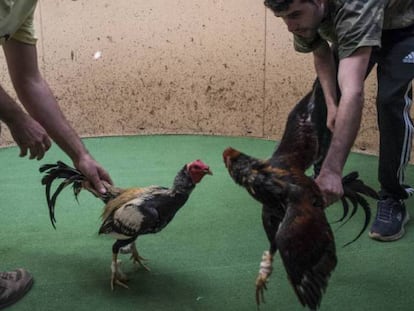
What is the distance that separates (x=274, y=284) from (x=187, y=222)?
0.84 meters

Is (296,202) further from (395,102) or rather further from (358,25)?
(395,102)

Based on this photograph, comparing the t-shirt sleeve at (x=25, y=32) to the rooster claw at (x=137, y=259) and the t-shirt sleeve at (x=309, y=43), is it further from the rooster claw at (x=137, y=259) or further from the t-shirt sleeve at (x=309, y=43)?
the t-shirt sleeve at (x=309, y=43)

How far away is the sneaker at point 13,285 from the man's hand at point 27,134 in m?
0.67

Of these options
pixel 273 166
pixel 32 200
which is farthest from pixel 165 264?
pixel 32 200

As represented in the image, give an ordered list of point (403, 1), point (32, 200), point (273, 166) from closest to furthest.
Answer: point (273, 166)
point (403, 1)
point (32, 200)

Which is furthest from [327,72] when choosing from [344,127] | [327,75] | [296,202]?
[296,202]

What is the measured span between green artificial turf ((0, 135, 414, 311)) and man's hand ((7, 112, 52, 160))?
72 cm

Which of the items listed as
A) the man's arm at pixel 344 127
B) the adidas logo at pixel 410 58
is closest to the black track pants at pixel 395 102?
the adidas logo at pixel 410 58

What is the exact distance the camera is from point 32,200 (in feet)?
11.1

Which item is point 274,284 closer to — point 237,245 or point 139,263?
point 237,245

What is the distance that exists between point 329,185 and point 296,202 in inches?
8.2

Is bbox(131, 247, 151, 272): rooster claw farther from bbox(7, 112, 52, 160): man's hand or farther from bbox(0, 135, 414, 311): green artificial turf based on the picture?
bbox(7, 112, 52, 160): man's hand

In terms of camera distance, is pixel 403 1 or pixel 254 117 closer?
pixel 403 1

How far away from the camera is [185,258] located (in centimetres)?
255
